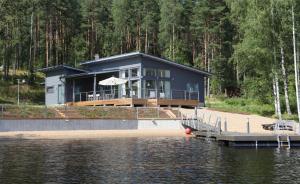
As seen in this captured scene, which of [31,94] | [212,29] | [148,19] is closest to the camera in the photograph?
[31,94]

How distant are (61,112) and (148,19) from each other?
38828 millimetres

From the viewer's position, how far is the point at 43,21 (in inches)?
2798

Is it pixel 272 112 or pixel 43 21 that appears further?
pixel 43 21

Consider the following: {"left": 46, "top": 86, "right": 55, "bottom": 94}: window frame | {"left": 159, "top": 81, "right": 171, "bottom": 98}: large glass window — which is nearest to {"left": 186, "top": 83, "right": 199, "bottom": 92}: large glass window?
{"left": 159, "top": 81, "right": 171, "bottom": 98}: large glass window

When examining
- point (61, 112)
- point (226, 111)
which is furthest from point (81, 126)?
point (226, 111)

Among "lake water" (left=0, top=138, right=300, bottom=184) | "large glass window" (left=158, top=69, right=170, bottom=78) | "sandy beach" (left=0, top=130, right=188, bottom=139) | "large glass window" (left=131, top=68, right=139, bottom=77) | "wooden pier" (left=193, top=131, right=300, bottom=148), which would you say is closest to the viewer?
"lake water" (left=0, top=138, right=300, bottom=184)

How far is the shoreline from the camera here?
3494cm

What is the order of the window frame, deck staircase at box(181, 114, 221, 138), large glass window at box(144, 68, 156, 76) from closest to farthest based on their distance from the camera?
deck staircase at box(181, 114, 221, 138)
large glass window at box(144, 68, 156, 76)
the window frame

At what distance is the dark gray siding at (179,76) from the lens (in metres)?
49.2

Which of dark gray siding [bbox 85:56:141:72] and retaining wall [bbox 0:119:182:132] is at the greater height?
dark gray siding [bbox 85:56:141:72]

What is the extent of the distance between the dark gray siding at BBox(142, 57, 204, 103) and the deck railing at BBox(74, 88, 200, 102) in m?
0.76

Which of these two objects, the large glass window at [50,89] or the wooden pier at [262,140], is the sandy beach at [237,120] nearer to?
the wooden pier at [262,140]

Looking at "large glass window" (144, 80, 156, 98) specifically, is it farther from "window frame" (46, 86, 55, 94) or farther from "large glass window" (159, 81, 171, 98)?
"window frame" (46, 86, 55, 94)

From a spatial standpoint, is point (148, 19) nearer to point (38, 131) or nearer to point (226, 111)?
point (226, 111)
